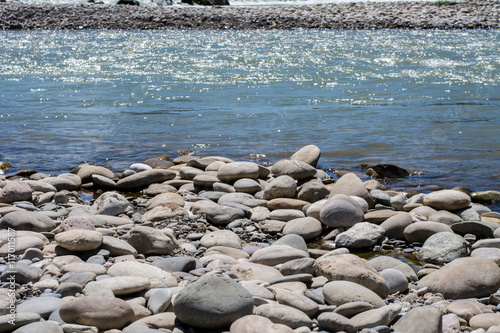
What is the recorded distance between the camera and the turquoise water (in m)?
6.41

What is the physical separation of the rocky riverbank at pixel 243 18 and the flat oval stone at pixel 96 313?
25.1 meters

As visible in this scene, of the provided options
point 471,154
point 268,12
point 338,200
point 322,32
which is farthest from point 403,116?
point 268,12

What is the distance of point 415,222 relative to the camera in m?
3.94

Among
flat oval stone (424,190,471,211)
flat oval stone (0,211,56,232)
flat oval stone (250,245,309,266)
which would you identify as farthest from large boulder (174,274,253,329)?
flat oval stone (424,190,471,211)

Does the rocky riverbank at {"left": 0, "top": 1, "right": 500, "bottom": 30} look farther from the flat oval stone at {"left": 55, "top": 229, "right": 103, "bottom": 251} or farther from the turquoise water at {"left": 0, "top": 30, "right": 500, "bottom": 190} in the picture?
the flat oval stone at {"left": 55, "top": 229, "right": 103, "bottom": 251}

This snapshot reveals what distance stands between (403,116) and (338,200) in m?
4.63

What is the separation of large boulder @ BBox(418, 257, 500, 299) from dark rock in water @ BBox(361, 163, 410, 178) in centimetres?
248

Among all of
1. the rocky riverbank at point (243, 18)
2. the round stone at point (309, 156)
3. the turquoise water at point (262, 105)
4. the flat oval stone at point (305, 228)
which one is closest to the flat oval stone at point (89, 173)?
the turquoise water at point (262, 105)

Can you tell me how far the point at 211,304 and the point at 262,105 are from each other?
7.09m

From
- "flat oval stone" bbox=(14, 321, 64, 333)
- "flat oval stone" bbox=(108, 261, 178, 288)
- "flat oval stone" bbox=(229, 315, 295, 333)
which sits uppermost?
"flat oval stone" bbox=(14, 321, 64, 333)

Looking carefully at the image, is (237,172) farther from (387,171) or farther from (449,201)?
(449,201)

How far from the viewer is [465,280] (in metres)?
2.93

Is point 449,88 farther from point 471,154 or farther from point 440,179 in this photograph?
point 440,179

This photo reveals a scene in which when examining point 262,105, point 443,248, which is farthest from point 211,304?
point 262,105
